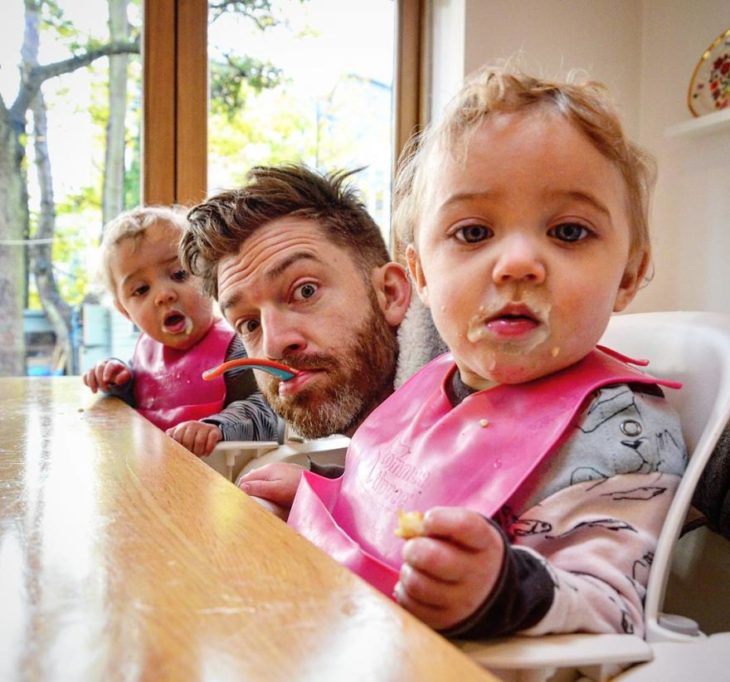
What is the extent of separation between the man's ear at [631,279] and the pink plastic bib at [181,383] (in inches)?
45.1

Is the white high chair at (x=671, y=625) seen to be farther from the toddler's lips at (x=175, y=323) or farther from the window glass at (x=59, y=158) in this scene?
the window glass at (x=59, y=158)

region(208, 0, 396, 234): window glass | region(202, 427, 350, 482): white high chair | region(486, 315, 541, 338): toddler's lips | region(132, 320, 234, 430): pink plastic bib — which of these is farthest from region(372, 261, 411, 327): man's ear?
region(208, 0, 396, 234): window glass

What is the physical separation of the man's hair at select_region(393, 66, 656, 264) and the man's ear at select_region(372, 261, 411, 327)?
1.12ft

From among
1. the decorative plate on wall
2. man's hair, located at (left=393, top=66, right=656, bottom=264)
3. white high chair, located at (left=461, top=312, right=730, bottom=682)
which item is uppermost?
the decorative plate on wall

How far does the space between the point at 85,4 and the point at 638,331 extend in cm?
239

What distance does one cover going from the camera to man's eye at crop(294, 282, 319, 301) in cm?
110

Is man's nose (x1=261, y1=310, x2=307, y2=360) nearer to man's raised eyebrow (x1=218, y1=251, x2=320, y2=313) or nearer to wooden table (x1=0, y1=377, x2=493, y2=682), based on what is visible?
man's raised eyebrow (x1=218, y1=251, x2=320, y2=313)

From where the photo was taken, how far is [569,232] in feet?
2.32

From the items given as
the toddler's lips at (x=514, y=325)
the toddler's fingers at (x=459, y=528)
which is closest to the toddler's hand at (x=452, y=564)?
the toddler's fingers at (x=459, y=528)

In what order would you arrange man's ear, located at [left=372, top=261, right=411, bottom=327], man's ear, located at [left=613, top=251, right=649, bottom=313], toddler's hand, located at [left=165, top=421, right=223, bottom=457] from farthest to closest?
toddler's hand, located at [left=165, top=421, right=223, bottom=457] < man's ear, located at [left=372, top=261, right=411, bottom=327] < man's ear, located at [left=613, top=251, right=649, bottom=313]

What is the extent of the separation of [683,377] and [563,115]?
31cm

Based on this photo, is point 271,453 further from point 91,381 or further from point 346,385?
point 91,381

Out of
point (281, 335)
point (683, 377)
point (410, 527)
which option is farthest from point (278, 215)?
point (410, 527)

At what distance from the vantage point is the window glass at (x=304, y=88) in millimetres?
2637
